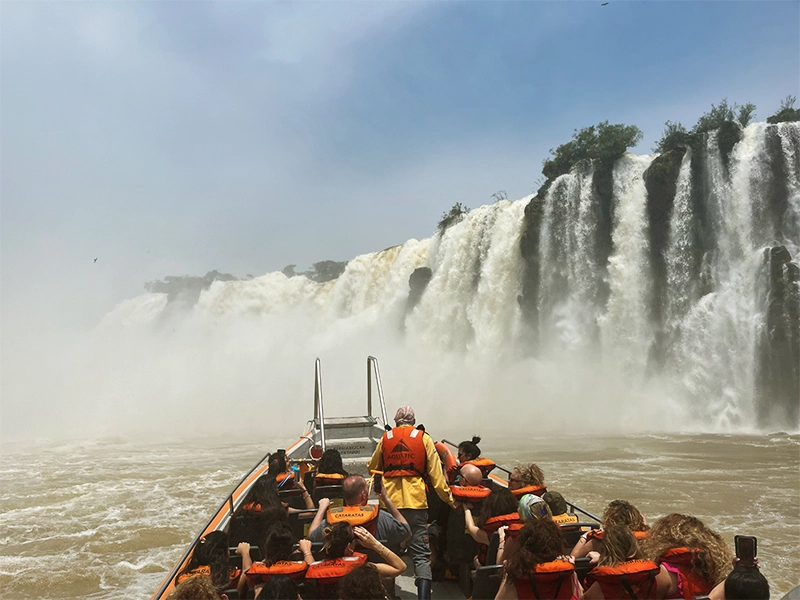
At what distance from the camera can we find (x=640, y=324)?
2456cm

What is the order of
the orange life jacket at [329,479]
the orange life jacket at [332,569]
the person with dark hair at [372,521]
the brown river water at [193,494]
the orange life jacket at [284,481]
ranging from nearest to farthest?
the orange life jacket at [332,569] < the person with dark hair at [372,521] < the orange life jacket at [329,479] < the orange life jacket at [284,481] < the brown river water at [193,494]

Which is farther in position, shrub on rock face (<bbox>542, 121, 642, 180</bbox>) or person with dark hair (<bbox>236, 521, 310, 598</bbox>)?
shrub on rock face (<bbox>542, 121, 642, 180</bbox>)

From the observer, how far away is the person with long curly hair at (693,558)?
2.91 metres

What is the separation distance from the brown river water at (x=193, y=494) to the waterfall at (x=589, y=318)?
12.4ft

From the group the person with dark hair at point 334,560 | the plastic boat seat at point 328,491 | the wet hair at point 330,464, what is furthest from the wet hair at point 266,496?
the person with dark hair at point 334,560

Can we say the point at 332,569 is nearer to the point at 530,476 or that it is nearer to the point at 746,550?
the point at 746,550

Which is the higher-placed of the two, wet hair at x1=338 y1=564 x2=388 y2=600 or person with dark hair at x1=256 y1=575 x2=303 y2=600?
wet hair at x1=338 y1=564 x2=388 y2=600

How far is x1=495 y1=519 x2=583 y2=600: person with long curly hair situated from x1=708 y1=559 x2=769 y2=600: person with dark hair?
0.66 m

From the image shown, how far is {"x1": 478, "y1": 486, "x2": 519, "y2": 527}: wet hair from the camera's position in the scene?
3.77 m

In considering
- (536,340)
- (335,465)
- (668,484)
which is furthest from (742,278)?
(335,465)

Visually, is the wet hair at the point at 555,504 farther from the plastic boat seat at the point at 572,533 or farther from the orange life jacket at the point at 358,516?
the orange life jacket at the point at 358,516

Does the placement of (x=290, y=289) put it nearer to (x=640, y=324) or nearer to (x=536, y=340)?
(x=536, y=340)

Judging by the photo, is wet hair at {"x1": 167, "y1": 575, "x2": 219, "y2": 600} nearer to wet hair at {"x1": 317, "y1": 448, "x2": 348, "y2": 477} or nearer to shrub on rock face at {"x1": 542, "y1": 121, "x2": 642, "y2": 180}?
wet hair at {"x1": 317, "y1": 448, "x2": 348, "y2": 477}

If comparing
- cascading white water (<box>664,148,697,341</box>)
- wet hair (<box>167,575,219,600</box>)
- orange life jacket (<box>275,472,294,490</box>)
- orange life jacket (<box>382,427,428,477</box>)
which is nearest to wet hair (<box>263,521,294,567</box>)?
wet hair (<box>167,575,219,600</box>)
